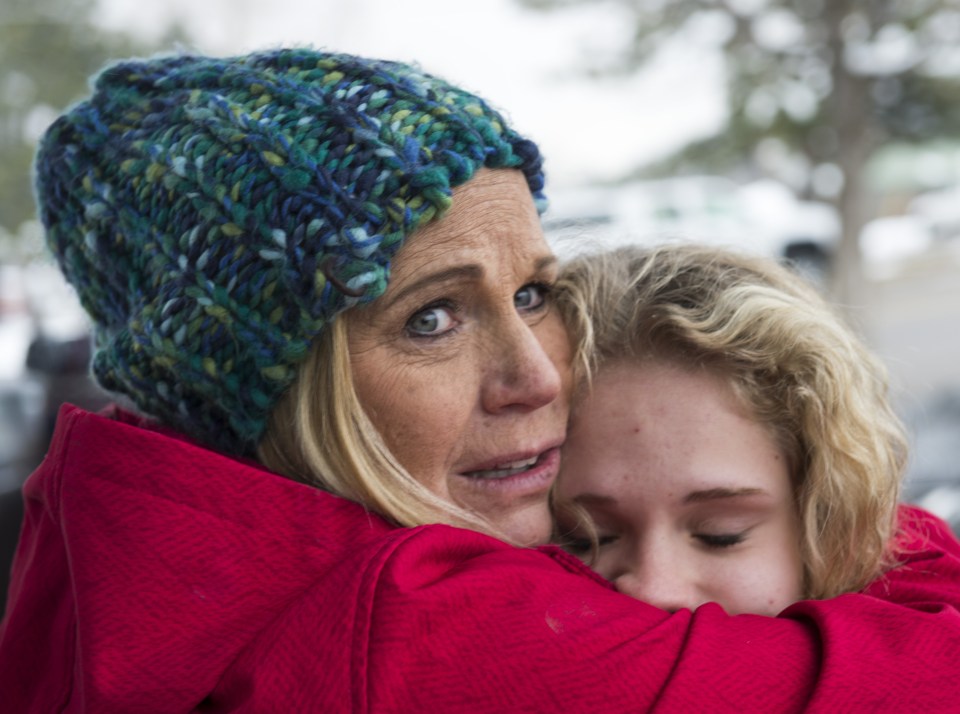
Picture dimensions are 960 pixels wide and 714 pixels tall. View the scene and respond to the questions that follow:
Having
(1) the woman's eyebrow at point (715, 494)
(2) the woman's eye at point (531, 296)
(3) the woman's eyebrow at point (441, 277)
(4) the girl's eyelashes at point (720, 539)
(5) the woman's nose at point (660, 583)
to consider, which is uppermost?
(3) the woman's eyebrow at point (441, 277)

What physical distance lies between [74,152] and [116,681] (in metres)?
0.98

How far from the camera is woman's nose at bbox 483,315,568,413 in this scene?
1.71 meters

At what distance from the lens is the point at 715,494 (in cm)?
182

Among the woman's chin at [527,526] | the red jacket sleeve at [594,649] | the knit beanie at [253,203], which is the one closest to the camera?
the red jacket sleeve at [594,649]


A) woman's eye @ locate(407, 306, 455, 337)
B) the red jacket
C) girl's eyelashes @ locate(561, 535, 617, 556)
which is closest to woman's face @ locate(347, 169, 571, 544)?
woman's eye @ locate(407, 306, 455, 337)

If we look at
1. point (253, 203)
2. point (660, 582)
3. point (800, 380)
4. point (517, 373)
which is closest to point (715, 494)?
point (660, 582)

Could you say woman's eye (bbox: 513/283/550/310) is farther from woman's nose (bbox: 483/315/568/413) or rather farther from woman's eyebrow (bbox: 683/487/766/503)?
woman's eyebrow (bbox: 683/487/766/503)

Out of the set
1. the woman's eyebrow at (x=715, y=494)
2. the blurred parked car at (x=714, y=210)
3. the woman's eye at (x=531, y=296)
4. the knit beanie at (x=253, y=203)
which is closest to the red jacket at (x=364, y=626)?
the knit beanie at (x=253, y=203)

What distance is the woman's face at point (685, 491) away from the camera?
1.82 meters

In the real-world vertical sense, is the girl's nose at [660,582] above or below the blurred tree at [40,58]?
below

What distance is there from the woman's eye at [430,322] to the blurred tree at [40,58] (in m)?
8.39

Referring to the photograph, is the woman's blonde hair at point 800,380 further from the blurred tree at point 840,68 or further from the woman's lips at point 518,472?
the blurred tree at point 840,68

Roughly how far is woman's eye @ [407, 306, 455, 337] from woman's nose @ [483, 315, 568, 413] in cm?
9

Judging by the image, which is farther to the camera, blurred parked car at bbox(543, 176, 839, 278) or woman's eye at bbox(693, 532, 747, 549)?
blurred parked car at bbox(543, 176, 839, 278)
